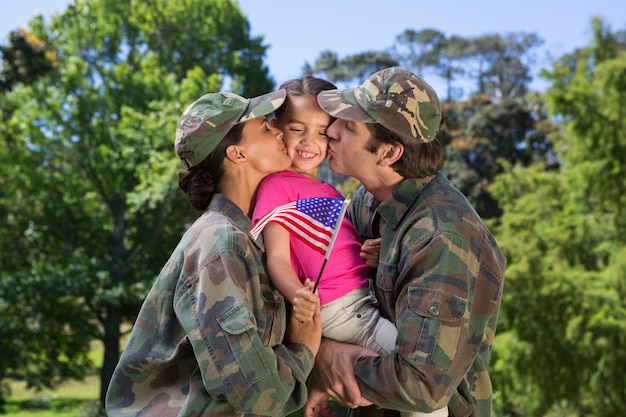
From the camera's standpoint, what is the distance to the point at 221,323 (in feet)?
7.76

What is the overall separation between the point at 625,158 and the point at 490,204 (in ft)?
30.2

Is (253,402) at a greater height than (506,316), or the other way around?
(253,402)

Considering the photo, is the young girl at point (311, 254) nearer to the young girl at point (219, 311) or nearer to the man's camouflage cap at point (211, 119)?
the young girl at point (219, 311)

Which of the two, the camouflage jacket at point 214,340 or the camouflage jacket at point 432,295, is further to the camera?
the camouflage jacket at point 432,295

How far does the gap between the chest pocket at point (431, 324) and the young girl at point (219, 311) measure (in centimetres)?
28

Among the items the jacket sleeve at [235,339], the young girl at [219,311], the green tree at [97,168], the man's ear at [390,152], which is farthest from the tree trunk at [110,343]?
the jacket sleeve at [235,339]

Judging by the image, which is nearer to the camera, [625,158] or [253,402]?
[253,402]

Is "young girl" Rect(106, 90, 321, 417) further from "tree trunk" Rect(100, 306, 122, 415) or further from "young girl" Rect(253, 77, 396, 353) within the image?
"tree trunk" Rect(100, 306, 122, 415)

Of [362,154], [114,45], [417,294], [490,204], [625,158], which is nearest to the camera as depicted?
[417,294]

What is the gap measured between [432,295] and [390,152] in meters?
0.51

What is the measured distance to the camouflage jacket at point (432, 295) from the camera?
8.25 ft

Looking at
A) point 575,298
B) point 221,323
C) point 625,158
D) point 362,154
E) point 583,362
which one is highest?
point 362,154

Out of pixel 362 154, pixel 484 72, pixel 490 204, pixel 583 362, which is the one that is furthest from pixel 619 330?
pixel 484 72

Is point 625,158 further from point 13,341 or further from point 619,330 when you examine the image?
point 13,341
